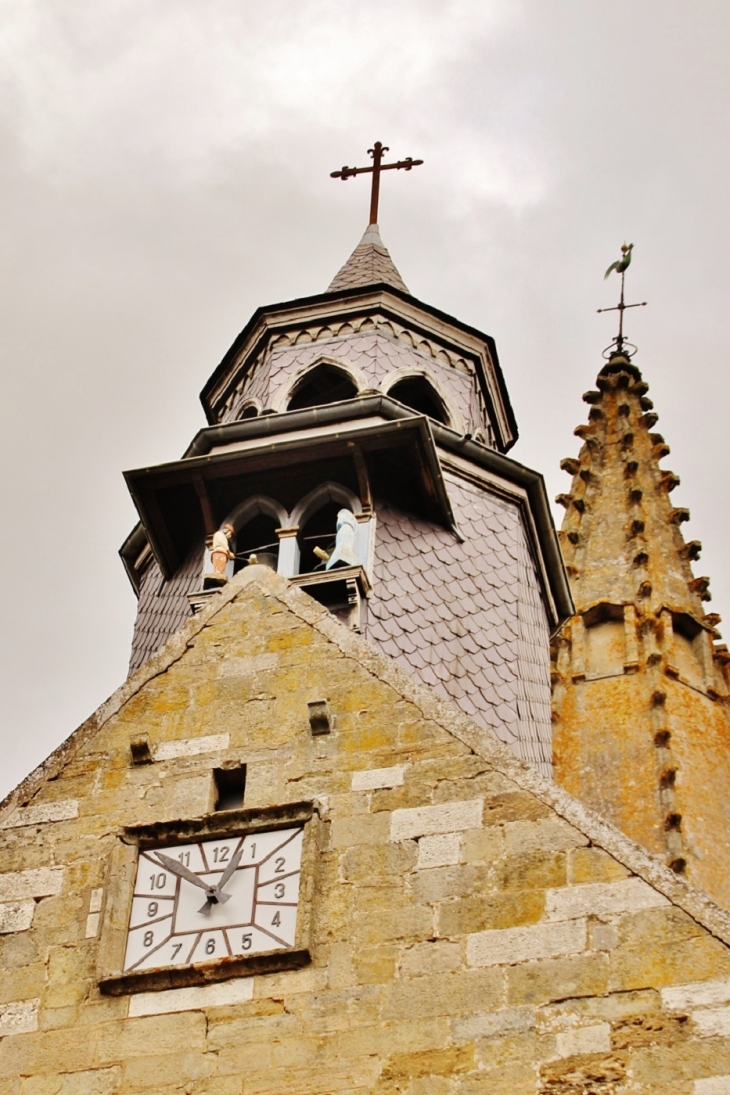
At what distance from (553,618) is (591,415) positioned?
14367 mm

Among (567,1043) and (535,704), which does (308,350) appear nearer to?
(535,704)

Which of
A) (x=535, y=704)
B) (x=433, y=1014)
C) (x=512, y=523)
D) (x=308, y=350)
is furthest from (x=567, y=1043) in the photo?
(x=308, y=350)

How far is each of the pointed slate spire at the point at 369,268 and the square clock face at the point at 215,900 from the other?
14967mm

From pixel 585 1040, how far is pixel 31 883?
270 centimetres

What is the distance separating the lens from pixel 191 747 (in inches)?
443

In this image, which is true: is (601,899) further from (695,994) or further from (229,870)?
(229,870)

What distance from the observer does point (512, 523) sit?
878 inches

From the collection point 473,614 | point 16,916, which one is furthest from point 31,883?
point 473,614

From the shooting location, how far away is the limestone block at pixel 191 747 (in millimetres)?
11195

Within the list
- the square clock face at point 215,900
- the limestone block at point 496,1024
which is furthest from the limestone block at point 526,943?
the square clock face at point 215,900

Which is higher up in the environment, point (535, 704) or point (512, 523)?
point (512, 523)

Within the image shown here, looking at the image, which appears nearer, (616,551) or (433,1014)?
(433,1014)

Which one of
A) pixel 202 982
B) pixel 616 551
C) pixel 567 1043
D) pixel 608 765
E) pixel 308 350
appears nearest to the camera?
pixel 567 1043

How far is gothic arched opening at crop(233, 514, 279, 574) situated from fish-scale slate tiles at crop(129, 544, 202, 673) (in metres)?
0.39
